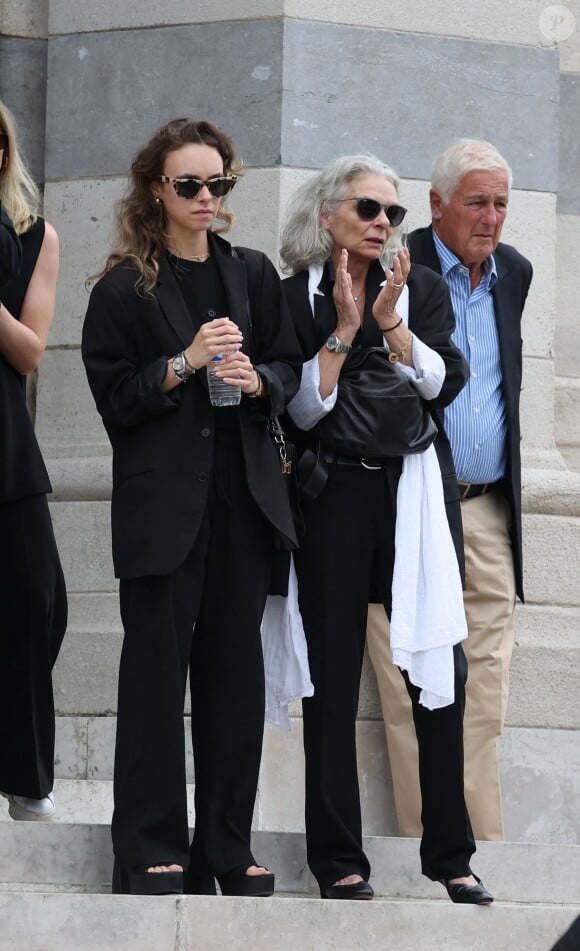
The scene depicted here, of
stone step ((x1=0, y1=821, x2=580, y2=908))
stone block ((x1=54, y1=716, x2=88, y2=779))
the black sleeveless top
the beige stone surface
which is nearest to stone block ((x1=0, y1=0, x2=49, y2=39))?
the beige stone surface

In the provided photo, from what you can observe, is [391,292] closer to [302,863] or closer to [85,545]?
[302,863]

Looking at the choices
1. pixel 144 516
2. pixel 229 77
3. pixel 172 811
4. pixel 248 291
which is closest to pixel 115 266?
Answer: pixel 248 291

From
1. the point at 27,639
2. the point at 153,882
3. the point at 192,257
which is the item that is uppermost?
the point at 192,257

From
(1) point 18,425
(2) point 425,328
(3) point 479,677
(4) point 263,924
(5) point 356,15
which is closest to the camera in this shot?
(4) point 263,924

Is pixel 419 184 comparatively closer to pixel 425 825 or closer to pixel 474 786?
pixel 474 786

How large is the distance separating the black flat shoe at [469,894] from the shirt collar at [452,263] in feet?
6.82

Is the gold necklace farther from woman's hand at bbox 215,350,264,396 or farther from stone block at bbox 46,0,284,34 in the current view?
stone block at bbox 46,0,284,34

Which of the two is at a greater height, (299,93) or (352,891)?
(299,93)

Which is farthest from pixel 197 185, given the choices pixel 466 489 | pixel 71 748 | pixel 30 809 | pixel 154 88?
pixel 71 748

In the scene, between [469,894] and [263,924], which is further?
A: [469,894]

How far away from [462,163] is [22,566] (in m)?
2.09

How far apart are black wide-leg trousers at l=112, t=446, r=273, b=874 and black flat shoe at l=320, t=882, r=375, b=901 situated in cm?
26

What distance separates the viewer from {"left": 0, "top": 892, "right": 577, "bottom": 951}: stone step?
441 centimetres

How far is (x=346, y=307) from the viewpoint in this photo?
16.5ft
